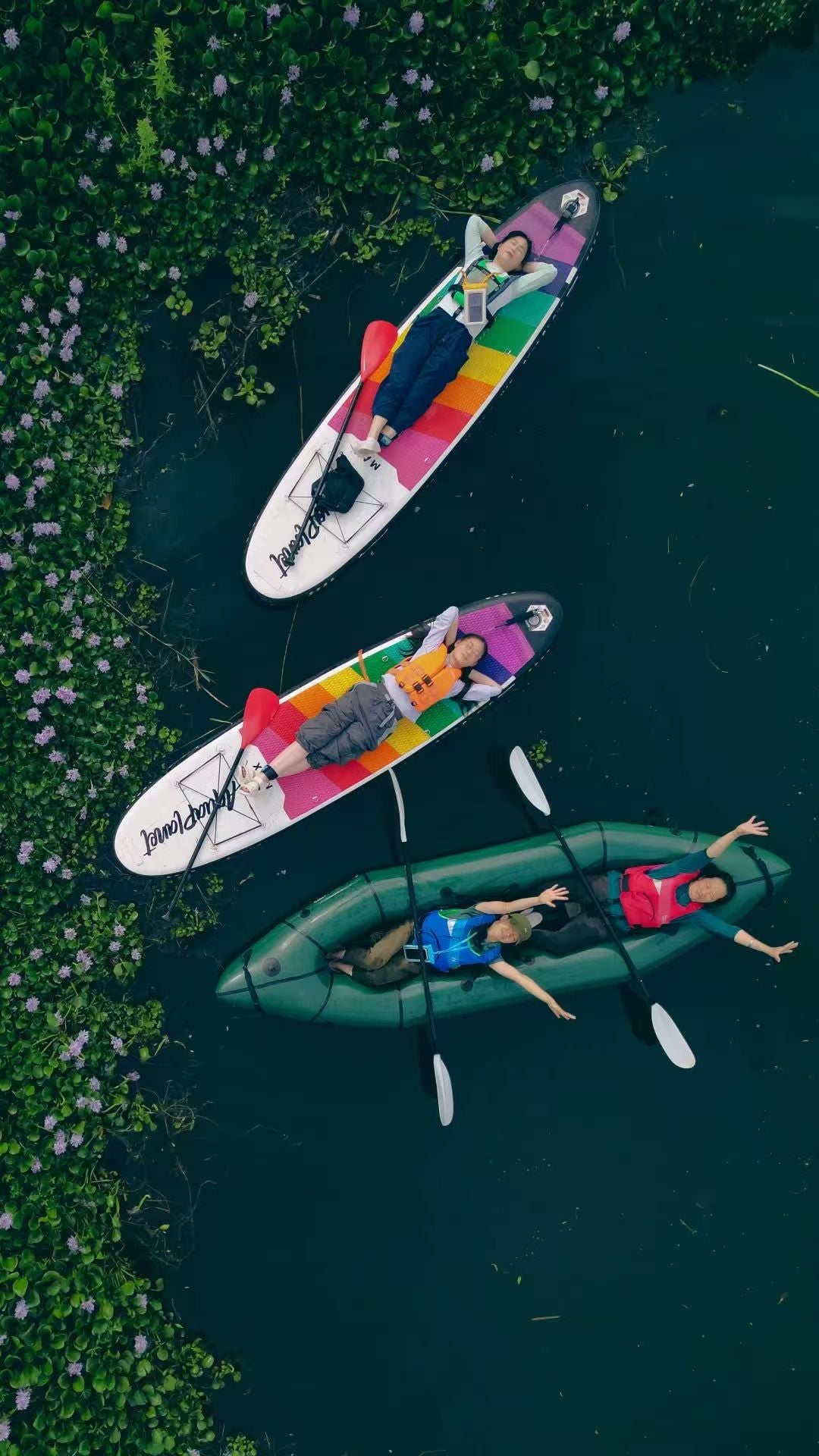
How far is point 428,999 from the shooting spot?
6023 millimetres

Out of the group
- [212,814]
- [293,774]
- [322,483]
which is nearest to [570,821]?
[293,774]

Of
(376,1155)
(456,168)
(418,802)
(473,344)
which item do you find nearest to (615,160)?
(456,168)

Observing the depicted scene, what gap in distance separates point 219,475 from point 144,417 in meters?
0.69

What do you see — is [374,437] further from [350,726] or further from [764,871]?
[764,871]

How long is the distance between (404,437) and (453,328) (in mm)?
795

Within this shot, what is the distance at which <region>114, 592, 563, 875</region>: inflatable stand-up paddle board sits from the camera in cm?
614

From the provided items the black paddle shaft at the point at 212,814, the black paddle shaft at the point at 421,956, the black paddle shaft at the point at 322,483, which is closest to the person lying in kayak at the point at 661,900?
the black paddle shaft at the point at 421,956

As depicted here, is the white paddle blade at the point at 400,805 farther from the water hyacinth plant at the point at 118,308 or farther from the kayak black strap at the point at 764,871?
the kayak black strap at the point at 764,871

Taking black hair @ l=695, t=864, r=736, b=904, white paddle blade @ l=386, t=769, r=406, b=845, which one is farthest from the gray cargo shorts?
black hair @ l=695, t=864, r=736, b=904

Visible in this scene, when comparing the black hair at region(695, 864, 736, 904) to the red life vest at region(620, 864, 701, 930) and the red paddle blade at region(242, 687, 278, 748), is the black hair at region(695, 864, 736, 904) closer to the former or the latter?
the red life vest at region(620, 864, 701, 930)

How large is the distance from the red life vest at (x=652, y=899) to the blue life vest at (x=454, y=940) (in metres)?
1.00

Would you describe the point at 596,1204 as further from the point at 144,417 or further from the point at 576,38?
the point at 576,38

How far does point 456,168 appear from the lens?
6.36 metres

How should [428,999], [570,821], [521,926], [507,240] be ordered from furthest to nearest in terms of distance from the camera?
[570,821]
[428,999]
[507,240]
[521,926]
